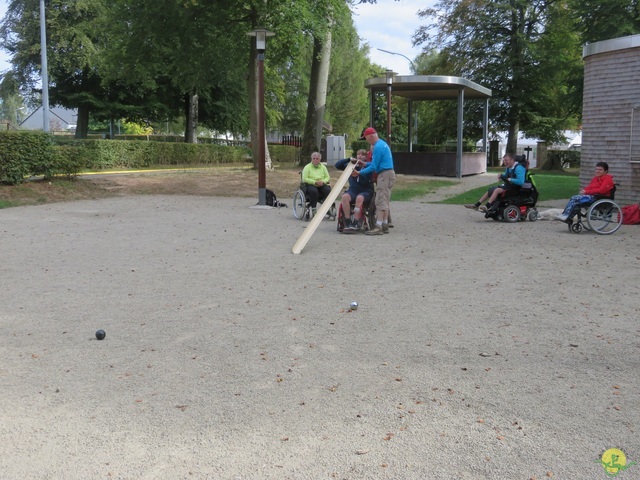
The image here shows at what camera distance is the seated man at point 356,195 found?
487 inches

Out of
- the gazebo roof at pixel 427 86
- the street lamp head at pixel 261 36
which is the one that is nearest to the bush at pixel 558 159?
the gazebo roof at pixel 427 86

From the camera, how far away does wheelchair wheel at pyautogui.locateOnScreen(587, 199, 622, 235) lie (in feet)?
40.0

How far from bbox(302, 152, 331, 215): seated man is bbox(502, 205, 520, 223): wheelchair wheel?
12.0 ft

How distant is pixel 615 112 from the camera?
626 inches

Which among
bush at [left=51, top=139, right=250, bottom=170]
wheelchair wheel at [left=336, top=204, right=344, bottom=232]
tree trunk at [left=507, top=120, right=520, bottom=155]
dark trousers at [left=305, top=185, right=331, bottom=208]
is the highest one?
tree trunk at [left=507, top=120, right=520, bottom=155]

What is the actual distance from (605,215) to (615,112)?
4.70 metres

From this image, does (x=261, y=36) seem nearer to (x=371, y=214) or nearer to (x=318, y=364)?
(x=371, y=214)

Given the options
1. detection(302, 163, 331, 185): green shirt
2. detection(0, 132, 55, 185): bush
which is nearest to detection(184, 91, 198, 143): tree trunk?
detection(0, 132, 55, 185): bush

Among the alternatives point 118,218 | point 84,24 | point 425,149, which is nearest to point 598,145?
point 118,218

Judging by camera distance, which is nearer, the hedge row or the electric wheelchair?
the electric wheelchair

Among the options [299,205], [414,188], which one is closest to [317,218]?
[299,205]

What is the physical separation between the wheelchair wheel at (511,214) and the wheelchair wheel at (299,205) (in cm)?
407

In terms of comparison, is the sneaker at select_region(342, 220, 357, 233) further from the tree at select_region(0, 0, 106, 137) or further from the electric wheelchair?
the tree at select_region(0, 0, 106, 137)

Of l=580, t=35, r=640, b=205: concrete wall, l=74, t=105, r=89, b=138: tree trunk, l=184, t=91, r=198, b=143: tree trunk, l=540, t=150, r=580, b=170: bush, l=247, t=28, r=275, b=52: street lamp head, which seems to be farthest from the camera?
l=74, t=105, r=89, b=138: tree trunk
